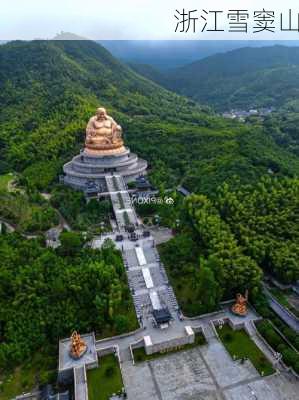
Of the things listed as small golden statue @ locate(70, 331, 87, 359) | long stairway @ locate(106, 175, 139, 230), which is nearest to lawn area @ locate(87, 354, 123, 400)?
small golden statue @ locate(70, 331, 87, 359)

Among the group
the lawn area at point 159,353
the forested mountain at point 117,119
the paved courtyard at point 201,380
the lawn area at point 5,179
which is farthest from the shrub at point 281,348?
the lawn area at point 5,179

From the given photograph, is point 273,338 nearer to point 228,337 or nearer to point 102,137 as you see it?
point 228,337

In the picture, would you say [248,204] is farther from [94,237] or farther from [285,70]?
[285,70]

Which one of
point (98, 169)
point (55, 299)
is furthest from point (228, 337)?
point (98, 169)

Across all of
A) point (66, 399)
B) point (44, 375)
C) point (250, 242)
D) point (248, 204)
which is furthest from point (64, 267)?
point (248, 204)

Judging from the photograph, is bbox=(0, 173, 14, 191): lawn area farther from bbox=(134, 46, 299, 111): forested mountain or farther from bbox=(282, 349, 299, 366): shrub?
bbox=(134, 46, 299, 111): forested mountain
